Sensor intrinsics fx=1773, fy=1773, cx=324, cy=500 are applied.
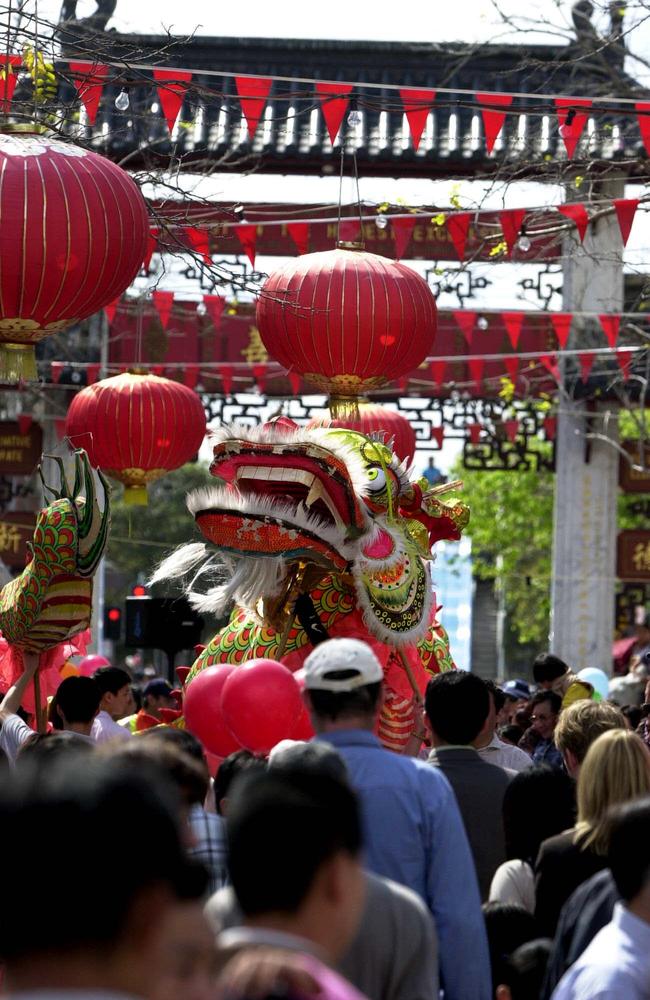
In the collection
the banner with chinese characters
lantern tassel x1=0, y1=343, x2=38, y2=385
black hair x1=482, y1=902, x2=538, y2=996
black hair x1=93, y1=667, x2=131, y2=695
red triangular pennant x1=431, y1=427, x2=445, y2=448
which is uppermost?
lantern tassel x1=0, y1=343, x2=38, y2=385

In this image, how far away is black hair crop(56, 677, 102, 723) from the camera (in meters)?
5.56

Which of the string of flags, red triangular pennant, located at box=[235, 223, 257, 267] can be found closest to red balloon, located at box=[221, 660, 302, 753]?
the string of flags

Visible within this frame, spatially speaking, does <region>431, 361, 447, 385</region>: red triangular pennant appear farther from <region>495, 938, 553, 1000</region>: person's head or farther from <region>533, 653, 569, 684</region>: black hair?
<region>495, 938, 553, 1000</region>: person's head

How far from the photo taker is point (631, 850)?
2.98 metres

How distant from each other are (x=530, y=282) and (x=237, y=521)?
11.0 metres

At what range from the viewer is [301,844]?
238 centimetres

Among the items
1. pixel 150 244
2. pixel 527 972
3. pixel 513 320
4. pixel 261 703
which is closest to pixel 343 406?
pixel 150 244

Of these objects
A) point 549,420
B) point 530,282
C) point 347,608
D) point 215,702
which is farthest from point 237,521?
point 549,420

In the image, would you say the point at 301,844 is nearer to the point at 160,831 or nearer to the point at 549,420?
the point at 160,831

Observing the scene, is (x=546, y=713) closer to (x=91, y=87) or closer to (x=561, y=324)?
(x=91, y=87)

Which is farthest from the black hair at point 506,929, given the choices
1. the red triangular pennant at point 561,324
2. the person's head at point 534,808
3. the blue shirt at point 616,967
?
the red triangular pennant at point 561,324

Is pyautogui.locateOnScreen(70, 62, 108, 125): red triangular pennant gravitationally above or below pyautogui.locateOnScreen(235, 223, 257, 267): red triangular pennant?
above

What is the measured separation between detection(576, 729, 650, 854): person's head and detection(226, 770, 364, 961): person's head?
4.88 ft

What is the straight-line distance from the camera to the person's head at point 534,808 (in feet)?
14.1
